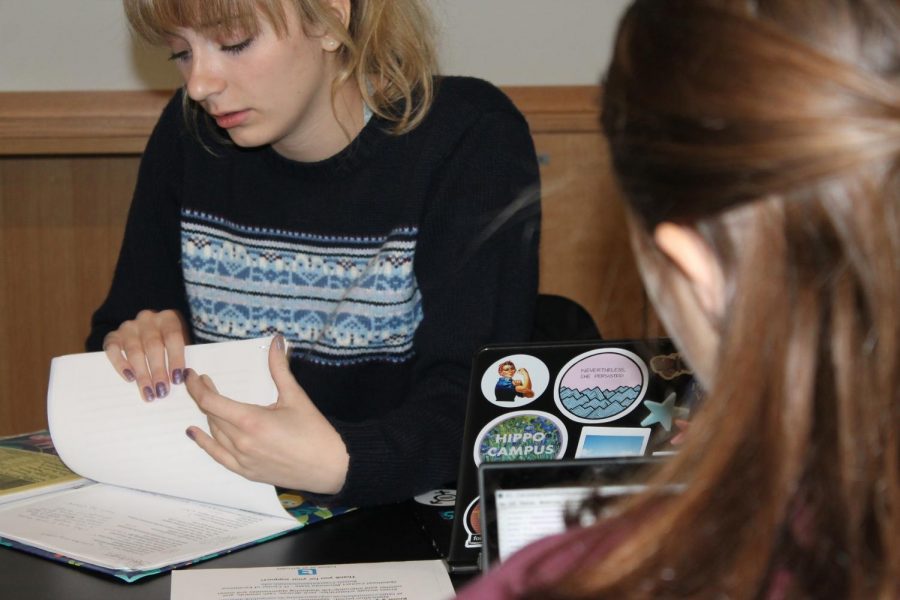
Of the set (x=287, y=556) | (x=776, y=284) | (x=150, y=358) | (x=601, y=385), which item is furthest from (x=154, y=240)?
(x=776, y=284)

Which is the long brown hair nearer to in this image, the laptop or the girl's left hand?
the laptop

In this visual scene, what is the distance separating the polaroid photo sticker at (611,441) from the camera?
3.06 ft

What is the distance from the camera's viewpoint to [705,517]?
511 mm

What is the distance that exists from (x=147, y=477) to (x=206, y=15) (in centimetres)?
49

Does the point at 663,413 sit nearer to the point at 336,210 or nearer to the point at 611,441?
the point at 611,441

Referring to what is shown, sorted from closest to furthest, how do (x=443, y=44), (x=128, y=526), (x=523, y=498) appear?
(x=523, y=498), (x=128, y=526), (x=443, y=44)

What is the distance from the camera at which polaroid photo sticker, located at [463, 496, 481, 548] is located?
921 mm

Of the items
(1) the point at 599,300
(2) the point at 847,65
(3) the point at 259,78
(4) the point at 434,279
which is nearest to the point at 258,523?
(4) the point at 434,279

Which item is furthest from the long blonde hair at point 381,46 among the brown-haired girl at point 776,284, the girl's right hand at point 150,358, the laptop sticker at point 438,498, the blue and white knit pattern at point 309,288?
the brown-haired girl at point 776,284

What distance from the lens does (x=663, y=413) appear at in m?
0.94

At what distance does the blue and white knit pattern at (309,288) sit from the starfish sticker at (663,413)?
0.46 meters

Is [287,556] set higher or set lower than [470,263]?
lower

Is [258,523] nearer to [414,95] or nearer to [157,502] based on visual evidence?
[157,502]

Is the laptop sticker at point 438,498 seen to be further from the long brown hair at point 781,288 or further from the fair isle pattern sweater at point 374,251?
the long brown hair at point 781,288
